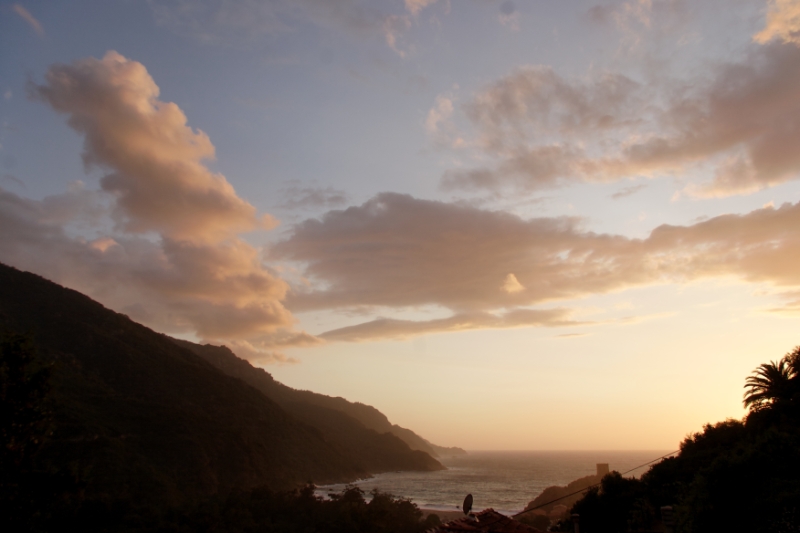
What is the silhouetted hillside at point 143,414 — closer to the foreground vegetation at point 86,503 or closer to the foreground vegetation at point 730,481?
the foreground vegetation at point 86,503

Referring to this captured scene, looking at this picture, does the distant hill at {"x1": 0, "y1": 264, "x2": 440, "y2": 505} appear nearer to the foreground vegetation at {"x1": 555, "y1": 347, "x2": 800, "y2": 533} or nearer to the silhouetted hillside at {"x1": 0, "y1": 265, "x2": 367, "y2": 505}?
the silhouetted hillside at {"x1": 0, "y1": 265, "x2": 367, "y2": 505}

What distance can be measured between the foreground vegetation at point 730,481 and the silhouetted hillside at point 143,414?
52362 millimetres

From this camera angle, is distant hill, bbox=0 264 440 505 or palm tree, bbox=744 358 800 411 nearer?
palm tree, bbox=744 358 800 411

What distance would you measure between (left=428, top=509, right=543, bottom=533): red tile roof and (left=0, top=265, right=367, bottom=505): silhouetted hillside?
4553 centimetres

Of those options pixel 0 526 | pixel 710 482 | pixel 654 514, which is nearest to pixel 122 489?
pixel 0 526

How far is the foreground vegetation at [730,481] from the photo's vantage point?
23.5 metres

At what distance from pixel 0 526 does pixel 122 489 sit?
1637 inches

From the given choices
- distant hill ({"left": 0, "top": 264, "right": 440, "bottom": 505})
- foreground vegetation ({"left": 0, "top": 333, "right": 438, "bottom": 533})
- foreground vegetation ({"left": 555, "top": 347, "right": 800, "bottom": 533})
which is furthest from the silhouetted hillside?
foreground vegetation ({"left": 555, "top": 347, "right": 800, "bottom": 533})

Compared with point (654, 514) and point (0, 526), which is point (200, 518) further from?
point (654, 514)

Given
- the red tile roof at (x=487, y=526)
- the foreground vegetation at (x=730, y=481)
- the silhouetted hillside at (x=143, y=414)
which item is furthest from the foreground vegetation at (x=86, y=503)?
the foreground vegetation at (x=730, y=481)

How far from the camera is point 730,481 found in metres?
26.0

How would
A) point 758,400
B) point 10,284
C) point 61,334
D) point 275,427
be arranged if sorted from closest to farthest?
point 758,400
point 61,334
point 10,284
point 275,427

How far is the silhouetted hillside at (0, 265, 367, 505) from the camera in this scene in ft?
217

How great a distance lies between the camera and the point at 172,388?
106 m
